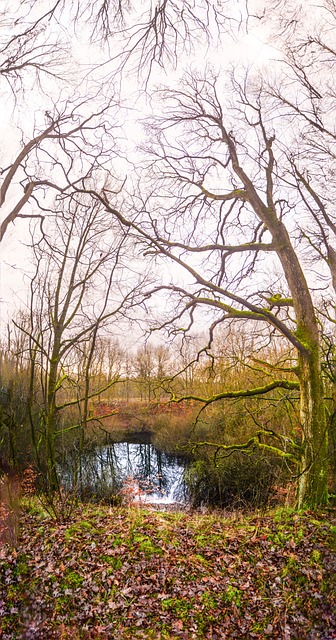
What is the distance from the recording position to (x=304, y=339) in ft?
26.5

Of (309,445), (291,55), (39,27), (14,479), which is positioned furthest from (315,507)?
(39,27)

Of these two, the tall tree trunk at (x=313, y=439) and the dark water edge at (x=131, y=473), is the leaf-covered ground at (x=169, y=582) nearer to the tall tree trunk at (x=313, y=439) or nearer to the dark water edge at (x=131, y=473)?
the tall tree trunk at (x=313, y=439)

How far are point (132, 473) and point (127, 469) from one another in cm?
109

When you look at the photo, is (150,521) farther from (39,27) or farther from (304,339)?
(39,27)

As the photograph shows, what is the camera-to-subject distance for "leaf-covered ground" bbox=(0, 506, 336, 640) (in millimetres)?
4902

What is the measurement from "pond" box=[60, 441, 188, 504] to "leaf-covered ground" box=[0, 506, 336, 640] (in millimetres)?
3682

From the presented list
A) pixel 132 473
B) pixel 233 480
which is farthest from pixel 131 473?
pixel 233 480

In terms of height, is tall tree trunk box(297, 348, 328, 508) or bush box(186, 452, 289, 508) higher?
tall tree trunk box(297, 348, 328, 508)

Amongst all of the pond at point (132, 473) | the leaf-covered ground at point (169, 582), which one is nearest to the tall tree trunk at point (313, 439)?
the leaf-covered ground at point (169, 582)

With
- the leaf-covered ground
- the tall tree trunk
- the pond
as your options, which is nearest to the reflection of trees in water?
the pond

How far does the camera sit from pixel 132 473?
16094mm

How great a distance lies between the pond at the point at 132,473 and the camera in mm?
12250

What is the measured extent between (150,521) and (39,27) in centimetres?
Result: 672

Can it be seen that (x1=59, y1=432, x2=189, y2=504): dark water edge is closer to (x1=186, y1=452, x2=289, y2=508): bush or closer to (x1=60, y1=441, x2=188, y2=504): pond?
(x1=60, y1=441, x2=188, y2=504): pond
